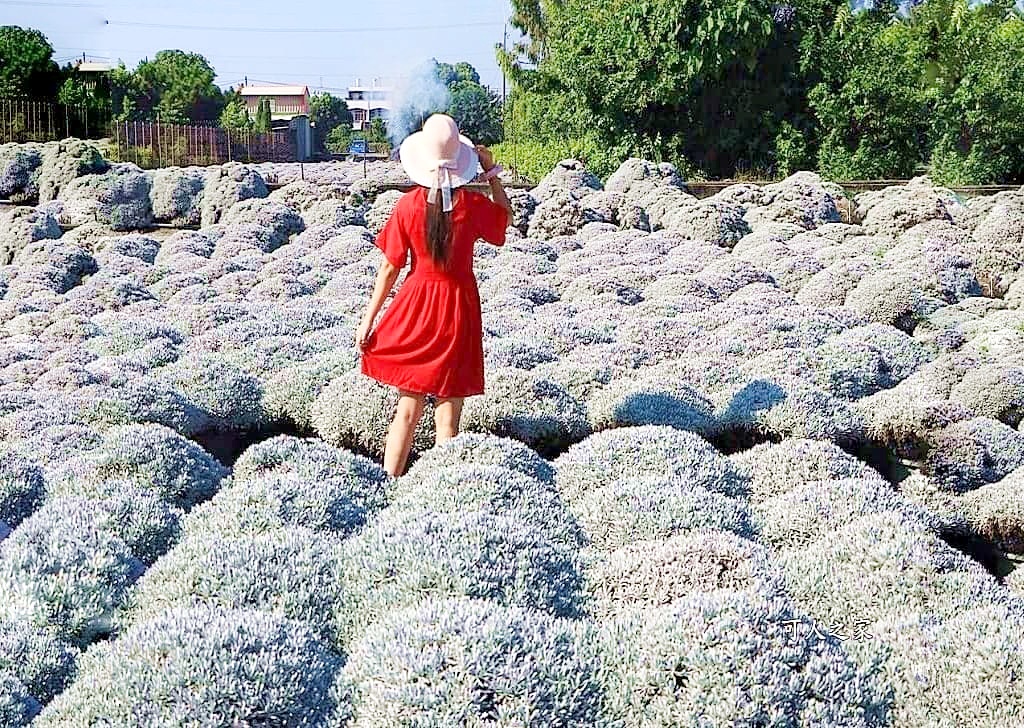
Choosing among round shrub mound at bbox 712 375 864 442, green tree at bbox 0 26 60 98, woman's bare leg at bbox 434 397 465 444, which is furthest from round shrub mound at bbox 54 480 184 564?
green tree at bbox 0 26 60 98

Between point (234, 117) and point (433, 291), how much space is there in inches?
2493

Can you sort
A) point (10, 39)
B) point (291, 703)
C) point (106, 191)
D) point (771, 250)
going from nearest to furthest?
point (291, 703)
point (771, 250)
point (106, 191)
point (10, 39)

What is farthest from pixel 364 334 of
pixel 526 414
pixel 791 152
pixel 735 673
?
pixel 791 152

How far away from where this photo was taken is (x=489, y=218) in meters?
5.21

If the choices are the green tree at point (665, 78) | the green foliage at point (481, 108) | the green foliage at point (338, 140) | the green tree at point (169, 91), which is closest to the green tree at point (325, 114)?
the green foliage at point (338, 140)

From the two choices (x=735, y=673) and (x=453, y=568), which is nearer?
(x=735, y=673)

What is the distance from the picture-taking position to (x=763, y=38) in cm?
2770

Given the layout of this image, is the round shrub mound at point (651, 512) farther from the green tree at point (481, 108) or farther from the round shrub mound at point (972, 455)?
the green tree at point (481, 108)

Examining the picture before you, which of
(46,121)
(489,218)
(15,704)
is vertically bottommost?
(15,704)

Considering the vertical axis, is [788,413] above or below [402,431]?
below

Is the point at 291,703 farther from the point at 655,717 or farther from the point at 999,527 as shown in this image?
the point at 999,527

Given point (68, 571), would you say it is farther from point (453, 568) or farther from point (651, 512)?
point (651, 512)

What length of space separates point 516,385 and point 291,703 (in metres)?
3.77

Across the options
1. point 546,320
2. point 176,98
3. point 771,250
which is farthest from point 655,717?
point 176,98
